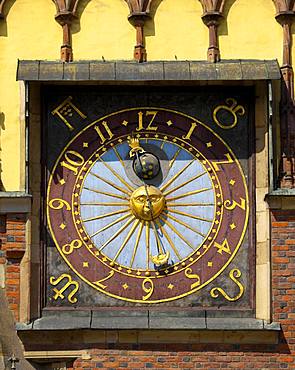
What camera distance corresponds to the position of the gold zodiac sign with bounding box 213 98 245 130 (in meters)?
18.2

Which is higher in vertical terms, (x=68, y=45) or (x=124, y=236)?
(x=68, y=45)

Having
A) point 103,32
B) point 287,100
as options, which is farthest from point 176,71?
point 287,100

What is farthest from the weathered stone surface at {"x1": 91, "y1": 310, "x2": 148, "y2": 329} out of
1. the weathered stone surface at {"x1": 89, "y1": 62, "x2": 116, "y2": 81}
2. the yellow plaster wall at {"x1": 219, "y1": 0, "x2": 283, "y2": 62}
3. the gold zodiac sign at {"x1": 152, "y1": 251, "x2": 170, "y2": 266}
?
the yellow plaster wall at {"x1": 219, "y1": 0, "x2": 283, "y2": 62}

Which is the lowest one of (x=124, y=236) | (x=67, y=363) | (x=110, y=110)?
(x=67, y=363)

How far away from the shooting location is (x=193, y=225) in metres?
18.0

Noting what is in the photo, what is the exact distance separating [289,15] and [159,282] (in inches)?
109

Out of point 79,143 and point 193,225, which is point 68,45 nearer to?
point 79,143

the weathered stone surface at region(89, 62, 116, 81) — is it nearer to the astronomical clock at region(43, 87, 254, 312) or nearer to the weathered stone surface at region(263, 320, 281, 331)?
the astronomical clock at region(43, 87, 254, 312)

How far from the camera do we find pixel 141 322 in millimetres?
17703

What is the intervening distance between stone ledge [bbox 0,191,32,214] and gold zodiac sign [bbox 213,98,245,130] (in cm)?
190

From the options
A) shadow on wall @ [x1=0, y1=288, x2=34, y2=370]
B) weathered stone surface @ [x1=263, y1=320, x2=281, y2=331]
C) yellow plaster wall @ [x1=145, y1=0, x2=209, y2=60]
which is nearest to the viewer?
shadow on wall @ [x1=0, y1=288, x2=34, y2=370]

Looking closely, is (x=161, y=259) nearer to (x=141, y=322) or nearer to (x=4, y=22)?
(x=141, y=322)

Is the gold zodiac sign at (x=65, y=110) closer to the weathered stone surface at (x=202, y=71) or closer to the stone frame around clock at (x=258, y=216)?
the stone frame around clock at (x=258, y=216)

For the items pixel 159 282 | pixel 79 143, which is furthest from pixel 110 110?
pixel 159 282
